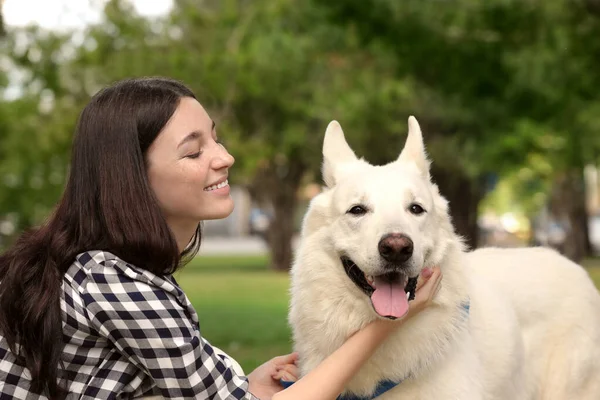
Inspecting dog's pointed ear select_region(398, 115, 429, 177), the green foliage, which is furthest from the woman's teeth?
the green foliage

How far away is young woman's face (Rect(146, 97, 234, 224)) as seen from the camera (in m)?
3.33

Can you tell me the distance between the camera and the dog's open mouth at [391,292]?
3555 millimetres

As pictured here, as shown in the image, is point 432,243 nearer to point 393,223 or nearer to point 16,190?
point 393,223

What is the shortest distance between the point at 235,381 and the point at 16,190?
20.3 m

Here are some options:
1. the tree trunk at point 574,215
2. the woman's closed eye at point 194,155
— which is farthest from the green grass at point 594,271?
the woman's closed eye at point 194,155

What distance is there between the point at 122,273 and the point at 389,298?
45.8 inches

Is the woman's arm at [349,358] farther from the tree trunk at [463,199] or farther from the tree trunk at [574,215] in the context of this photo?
the tree trunk at [574,215]

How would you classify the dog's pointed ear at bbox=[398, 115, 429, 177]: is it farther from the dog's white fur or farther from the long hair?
the long hair

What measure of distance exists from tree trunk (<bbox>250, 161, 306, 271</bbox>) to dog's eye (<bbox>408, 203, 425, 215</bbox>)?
25268 millimetres

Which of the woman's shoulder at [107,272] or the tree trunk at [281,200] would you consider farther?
the tree trunk at [281,200]

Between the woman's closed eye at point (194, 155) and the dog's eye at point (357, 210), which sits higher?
the woman's closed eye at point (194, 155)

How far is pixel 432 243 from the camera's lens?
3.81 metres

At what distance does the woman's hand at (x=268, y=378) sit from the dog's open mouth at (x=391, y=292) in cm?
74

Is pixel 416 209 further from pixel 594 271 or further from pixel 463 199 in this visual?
pixel 463 199
